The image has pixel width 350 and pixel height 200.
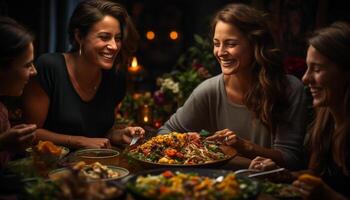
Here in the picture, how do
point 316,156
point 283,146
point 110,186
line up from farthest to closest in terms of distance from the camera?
point 283,146 → point 316,156 → point 110,186

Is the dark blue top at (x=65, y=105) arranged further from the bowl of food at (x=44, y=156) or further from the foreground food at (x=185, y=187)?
the foreground food at (x=185, y=187)

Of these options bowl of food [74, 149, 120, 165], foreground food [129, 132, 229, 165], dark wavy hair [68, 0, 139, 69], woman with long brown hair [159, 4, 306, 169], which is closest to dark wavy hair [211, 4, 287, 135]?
woman with long brown hair [159, 4, 306, 169]

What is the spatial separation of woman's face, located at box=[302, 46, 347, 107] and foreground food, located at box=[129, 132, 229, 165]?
59cm

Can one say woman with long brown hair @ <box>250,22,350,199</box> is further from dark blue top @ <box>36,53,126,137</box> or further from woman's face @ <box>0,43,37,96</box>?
dark blue top @ <box>36,53,126,137</box>

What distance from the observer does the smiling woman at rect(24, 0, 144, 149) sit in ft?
10.3

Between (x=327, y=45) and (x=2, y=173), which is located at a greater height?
(x=327, y=45)

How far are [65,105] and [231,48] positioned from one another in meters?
1.20

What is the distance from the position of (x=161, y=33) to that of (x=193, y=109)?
374 centimetres

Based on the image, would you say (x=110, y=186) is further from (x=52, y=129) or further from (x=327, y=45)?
(x=52, y=129)

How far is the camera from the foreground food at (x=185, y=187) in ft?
5.43

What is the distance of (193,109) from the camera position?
3.28 metres

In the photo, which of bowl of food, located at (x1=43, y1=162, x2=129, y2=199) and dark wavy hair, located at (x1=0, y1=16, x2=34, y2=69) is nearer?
bowl of food, located at (x1=43, y1=162, x2=129, y2=199)

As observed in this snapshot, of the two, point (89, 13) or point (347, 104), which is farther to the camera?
point (89, 13)

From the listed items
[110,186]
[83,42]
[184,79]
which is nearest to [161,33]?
[184,79]
